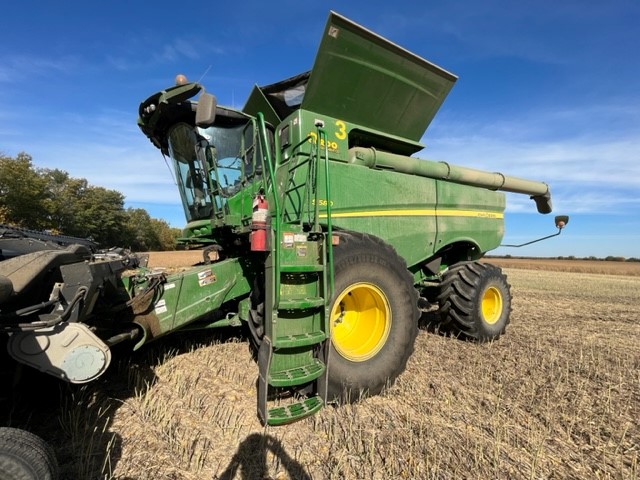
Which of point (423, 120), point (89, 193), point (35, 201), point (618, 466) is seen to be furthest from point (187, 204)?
point (89, 193)

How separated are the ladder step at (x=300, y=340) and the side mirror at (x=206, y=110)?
1675 millimetres

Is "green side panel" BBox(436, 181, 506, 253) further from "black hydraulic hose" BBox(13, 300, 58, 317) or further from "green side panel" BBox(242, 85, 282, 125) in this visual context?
"black hydraulic hose" BBox(13, 300, 58, 317)

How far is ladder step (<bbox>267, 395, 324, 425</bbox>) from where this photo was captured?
7.47 feet

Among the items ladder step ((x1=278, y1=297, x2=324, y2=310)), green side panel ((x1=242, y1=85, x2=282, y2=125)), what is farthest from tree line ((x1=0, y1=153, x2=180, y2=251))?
ladder step ((x1=278, y1=297, x2=324, y2=310))

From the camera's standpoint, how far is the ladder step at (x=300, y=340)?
2.44 metres

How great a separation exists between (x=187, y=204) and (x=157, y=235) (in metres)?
66.2

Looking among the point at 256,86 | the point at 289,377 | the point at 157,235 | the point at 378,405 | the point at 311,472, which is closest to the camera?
the point at 311,472

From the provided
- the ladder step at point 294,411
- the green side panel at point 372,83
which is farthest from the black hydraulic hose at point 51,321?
the green side panel at point 372,83

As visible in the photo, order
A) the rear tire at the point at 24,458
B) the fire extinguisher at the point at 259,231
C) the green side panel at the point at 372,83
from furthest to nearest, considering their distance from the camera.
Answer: the green side panel at the point at 372,83, the fire extinguisher at the point at 259,231, the rear tire at the point at 24,458

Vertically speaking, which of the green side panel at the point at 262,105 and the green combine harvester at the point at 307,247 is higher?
the green side panel at the point at 262,105

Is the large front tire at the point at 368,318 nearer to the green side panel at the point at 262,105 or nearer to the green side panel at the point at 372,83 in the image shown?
the green side panel at the point at 372,83

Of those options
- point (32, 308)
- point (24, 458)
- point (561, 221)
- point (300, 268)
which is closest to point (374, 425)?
point (300, 268)

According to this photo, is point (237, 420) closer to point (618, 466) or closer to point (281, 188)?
point (281, 188)

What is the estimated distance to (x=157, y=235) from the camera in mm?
64625
